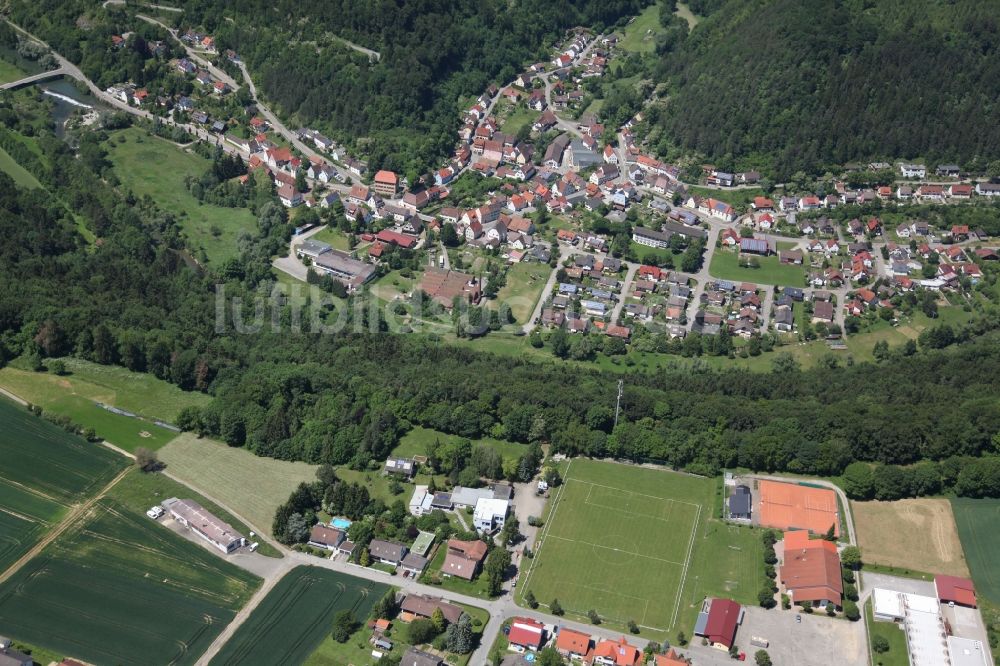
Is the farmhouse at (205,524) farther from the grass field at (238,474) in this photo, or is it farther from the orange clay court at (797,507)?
the orange clay court at (797,507)

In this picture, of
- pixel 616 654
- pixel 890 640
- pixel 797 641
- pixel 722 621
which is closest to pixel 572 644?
pixel 616 654

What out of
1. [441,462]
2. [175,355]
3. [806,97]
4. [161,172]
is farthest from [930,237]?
[161,172]

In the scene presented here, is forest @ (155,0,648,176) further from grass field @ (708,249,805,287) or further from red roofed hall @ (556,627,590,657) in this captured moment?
red roofed hall @ (556,627,590,657)

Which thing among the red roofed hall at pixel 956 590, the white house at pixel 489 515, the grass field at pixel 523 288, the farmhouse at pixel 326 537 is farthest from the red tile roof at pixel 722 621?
the grass field at pixel 523 288

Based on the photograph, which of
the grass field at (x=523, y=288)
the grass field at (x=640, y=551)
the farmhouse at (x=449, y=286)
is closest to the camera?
the grass field at (x=640, y=551)

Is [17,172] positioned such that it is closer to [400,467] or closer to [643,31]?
[400,467]

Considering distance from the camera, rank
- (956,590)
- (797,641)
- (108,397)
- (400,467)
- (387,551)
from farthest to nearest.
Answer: (108,397) < (400,467) < (387,551) < (956,590) < (797,641)
